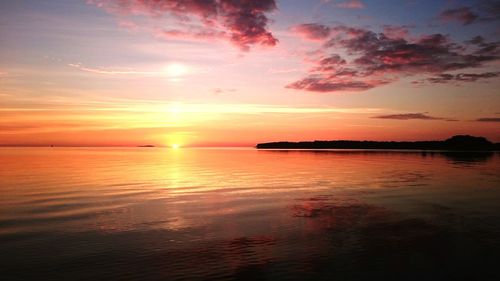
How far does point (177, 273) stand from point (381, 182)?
35219mm

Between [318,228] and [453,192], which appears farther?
[453,192]

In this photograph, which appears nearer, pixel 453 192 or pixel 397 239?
pixel 397 239

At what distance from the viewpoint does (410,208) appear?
1057 inches

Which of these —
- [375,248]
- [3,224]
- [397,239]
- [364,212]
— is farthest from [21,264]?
[364,212]

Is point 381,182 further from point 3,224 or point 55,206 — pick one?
point 3,224

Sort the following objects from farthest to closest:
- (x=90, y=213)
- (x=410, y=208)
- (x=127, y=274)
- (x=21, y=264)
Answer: (x=410, y=208) → (x=90, y=213) → (x=21, y=264) → (x=127, y=274)

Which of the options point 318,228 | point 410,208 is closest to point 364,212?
point 410,208

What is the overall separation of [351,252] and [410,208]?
13.0 m

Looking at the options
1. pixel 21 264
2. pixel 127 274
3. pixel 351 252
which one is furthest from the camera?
pixel 351 252

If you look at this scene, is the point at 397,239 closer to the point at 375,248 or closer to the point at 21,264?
the point at 375,248

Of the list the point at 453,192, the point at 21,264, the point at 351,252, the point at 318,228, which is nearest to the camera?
the point at 21,264

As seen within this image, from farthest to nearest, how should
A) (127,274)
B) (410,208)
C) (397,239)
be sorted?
1. (410,208)
2. (397,239)
3. (127,274)

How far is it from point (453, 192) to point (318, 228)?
70.5ft

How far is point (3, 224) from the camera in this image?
69.5ft
